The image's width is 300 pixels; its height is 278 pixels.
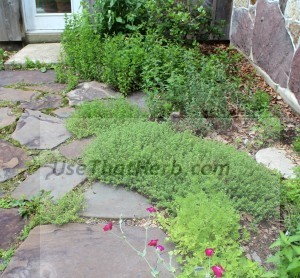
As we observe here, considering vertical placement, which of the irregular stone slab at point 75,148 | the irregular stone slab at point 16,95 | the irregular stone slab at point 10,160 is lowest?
the irregular stone slab at point 10,160

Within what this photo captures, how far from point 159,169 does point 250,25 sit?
A: 107 inches

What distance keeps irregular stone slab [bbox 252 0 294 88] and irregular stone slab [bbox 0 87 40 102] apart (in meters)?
2.26

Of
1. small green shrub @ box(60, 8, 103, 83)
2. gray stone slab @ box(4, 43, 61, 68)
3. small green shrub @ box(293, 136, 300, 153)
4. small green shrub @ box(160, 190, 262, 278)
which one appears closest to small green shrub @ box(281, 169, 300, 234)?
small green shrub @ box(160, 190, 262, 278)

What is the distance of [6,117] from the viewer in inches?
120

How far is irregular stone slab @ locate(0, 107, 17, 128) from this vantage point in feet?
9.69

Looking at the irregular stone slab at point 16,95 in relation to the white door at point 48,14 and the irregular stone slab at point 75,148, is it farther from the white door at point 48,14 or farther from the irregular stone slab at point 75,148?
the white door at point 48,14

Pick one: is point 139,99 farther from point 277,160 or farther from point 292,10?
point 292,10

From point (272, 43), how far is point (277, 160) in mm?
1597

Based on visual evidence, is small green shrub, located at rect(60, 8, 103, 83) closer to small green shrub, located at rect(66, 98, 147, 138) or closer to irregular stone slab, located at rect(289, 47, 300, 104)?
small green shrub, located at rect(66, 98, 147, 138)

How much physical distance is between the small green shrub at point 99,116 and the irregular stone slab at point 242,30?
1999mm

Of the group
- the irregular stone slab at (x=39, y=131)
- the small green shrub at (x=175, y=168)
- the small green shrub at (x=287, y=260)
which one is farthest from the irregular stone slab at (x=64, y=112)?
the small green shrub at (x=287, y=260)

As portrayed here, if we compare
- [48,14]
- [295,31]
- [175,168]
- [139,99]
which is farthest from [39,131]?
[48,14]

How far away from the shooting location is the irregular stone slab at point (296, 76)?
10.4 ft

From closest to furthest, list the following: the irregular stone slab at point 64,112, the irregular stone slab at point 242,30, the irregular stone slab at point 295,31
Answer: the irregular stone slab at point 64,112 < the irregular stone slab at point 295,31 < the irregular stone slab at point 242,30
